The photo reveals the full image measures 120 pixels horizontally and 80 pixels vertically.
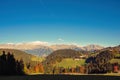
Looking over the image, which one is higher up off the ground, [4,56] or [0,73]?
[4,56]

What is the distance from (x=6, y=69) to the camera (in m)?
139

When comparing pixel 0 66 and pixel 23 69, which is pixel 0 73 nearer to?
pixel 0 66

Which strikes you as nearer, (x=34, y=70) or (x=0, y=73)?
(x=0, y=73)

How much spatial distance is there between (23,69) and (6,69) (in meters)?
24.7

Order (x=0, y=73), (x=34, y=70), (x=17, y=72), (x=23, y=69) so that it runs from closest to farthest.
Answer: (x=0, y=73), (x=17, y=72), (x=23, y=69), (x=34, y=70)

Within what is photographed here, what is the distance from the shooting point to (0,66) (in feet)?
453

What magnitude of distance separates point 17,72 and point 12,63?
669cm

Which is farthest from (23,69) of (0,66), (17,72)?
(0,66)

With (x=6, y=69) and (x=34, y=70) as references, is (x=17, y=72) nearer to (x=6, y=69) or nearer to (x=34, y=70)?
(x=6, y=69)

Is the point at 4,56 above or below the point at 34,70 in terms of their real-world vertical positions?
above

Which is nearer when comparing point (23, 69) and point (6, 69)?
point (6, 69)

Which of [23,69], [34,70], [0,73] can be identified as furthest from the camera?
[34,70]

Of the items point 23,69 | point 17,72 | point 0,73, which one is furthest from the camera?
point 23,69

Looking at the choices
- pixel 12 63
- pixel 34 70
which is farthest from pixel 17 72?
pixel 34 70
